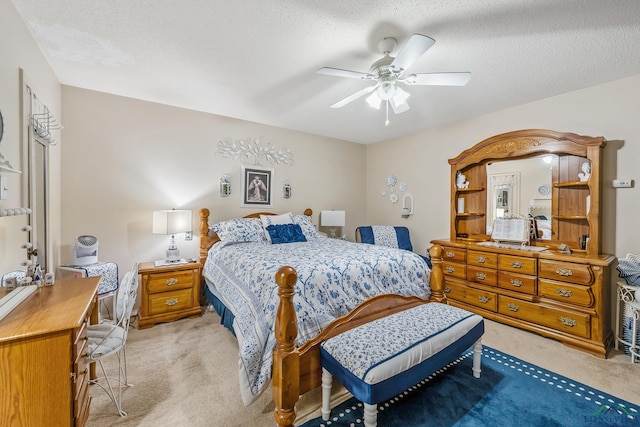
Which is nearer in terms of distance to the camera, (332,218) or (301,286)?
(301,286)

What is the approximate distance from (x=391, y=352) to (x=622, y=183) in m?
2.88

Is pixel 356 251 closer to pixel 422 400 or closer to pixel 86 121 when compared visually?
pixel 422 400

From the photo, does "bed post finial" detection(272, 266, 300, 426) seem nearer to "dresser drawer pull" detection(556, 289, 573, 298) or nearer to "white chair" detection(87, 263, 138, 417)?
"white chair" detection(87, 263, 138, 417)

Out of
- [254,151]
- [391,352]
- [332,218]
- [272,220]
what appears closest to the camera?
[391,352]

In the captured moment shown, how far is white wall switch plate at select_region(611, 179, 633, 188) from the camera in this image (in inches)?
101

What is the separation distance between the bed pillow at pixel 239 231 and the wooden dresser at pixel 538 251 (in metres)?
2.42

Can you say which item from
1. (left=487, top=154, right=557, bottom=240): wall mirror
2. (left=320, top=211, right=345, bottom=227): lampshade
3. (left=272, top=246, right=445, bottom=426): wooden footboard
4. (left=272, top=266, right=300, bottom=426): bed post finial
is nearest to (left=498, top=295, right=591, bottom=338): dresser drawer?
(left=487, top=154, right=557, bottom=240): wall mirror

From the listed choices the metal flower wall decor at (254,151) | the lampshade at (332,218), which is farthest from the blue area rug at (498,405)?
the metal flower wall decor at (254,151)

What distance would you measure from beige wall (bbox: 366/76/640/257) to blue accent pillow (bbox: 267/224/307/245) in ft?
6.42

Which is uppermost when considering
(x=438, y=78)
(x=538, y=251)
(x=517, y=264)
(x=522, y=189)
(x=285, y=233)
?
(x=438, y=78)

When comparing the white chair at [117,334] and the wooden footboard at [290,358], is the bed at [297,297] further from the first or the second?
the white chair at [117,334]

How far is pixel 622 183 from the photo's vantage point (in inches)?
102

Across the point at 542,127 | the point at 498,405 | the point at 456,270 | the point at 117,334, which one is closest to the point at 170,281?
the point at 117,334

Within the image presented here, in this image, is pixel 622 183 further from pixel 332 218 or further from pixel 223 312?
pixel 223 312
